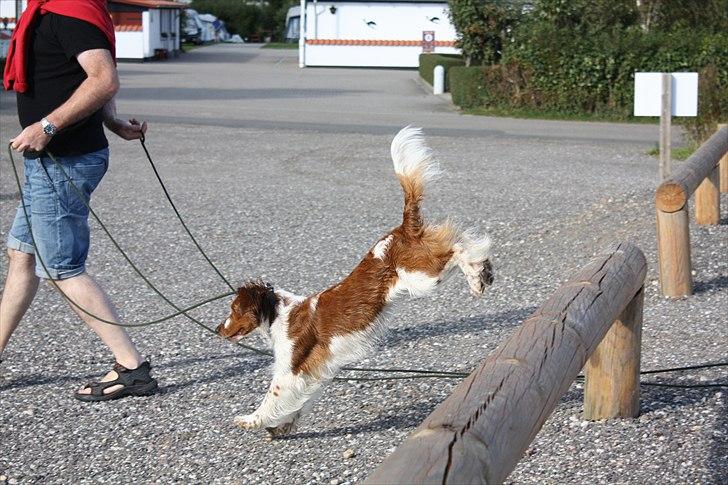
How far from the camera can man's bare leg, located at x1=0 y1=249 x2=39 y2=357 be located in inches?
229

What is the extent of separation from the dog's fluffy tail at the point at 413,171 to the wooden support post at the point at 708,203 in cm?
602

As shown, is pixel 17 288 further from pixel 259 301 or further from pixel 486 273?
pixel 486 273

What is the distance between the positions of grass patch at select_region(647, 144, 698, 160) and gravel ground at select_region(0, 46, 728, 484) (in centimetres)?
31

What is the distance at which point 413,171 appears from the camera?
487 centimetres

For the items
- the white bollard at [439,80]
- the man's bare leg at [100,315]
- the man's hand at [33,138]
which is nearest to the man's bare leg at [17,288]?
the man's bare leg at [100,315]

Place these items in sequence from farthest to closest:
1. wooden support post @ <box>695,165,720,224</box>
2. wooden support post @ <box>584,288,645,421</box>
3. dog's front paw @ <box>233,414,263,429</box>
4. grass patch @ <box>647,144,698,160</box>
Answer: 1. grass patch @ <box>647,144,698,160</box>
2. wooden support post @ <box>695,165,720,224</box>
3. wooden support post @ <box>584,288,645,421</box>
4. dog's front paw @ <box>233,414,263,429</box>

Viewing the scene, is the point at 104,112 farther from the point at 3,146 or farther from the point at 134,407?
the point at 3,146

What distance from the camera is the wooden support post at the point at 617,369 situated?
17.2 feet

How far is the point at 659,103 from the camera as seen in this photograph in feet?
40.1

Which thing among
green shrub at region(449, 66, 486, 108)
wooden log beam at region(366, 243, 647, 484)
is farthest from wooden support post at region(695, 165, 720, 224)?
green shrub at region(449, 66, 486, 108)

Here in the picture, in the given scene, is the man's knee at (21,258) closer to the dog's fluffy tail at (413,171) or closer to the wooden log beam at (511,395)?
the dog's fluffy tail at (413,171)

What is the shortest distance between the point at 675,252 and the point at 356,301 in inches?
152

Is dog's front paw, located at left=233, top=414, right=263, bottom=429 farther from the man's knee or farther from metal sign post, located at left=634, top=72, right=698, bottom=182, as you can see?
metal sign post, located at left=634, top=72, right=698, bottom=182

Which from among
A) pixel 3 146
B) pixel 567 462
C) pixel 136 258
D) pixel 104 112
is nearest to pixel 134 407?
pixel 104 112
